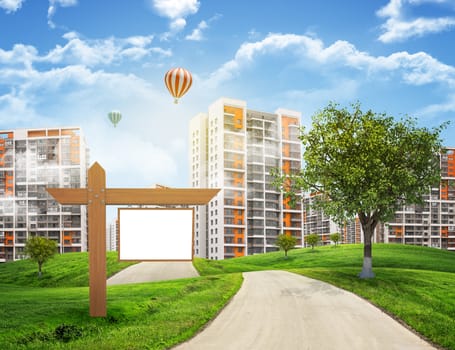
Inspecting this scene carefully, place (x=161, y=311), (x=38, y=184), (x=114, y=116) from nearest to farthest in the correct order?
1. (x=161, y=311)
2. (x=114, y=116)
3. (x=38, y=184)

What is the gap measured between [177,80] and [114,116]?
21.9 m

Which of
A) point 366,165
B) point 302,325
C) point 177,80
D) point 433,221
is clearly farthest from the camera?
point 433,221

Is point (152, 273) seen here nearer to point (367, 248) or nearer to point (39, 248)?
point (39, 248)

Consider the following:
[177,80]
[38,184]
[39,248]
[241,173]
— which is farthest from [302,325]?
[38,184]

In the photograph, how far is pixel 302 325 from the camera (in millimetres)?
18469

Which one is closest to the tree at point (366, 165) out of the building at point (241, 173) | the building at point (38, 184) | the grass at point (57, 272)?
the grass at point (57, 272)

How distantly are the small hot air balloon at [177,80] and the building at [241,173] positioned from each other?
195 ft

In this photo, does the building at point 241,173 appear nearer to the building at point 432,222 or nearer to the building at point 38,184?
the building at point 38,184

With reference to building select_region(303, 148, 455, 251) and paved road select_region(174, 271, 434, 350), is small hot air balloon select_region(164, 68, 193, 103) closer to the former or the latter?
paved road select_region(174, 271, 434, 350)

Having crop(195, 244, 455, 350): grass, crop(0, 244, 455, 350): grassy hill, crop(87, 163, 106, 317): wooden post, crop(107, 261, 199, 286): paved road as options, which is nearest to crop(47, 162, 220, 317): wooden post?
crop(87, 163, 106, 317): wooden post

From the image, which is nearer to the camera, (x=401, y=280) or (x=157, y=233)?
(x=157, y=233)

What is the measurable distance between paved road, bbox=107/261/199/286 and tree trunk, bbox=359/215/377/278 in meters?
16.5

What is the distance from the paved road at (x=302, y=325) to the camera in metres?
15.8

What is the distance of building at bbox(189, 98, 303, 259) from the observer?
101m
